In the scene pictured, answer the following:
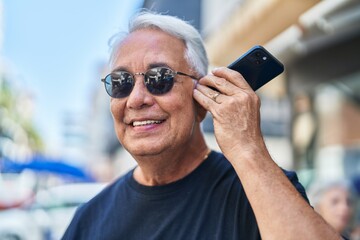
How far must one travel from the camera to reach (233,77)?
152 cm

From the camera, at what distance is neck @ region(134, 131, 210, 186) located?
1.75m

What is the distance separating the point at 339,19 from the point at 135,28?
140 inches

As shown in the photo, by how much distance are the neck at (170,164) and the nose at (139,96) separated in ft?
0.57

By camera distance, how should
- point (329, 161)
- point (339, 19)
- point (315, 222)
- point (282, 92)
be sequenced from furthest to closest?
point (329, 161)
point (282, 92)
point (339, 19)
point (315, 222)

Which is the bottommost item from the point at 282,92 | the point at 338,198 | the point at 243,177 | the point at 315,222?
the point at 338,198

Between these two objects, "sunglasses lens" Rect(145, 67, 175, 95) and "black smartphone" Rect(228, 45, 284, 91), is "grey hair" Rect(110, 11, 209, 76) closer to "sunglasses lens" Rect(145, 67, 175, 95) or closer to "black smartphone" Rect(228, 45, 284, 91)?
"sunglasses lens" Rect(145, 67, 175, 95)

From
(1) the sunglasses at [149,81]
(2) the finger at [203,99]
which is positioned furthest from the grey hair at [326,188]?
(2) the finger at [203,99]

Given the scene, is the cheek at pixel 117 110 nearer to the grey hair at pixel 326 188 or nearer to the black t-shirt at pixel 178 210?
the black t-shirt at pixel 178 210

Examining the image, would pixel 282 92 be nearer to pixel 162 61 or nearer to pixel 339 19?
pixel 339 19

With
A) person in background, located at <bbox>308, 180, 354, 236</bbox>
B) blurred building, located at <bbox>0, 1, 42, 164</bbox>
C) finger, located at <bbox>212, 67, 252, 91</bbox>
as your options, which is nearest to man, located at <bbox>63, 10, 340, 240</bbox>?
finger, located at <bbox>212, 67, 252, 91</bbox>

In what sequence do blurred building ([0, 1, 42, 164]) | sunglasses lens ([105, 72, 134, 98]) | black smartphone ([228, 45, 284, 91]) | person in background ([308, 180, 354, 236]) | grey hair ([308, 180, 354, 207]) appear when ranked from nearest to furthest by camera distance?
1. black smartphone ([228, 45, 284, 91])
2. sunglasses lens ([105, 72, 134, 98])
3. person in background ([308, 180, 354, 236])
4. grey hair ([308, 180, 354, 207])
5. blurred building ([0, 1, 42, 164])

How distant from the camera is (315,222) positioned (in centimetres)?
131

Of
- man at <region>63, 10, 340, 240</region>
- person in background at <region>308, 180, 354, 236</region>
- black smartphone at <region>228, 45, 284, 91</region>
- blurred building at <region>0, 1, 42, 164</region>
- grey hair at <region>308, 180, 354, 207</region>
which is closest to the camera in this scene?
man at <region>63, 10, 340, 240</region>

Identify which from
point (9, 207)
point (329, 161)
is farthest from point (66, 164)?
point (329, 161)
